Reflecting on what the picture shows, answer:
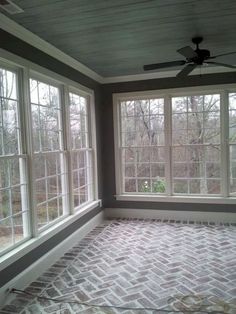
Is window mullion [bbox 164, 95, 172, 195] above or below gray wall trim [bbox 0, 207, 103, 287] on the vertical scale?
above

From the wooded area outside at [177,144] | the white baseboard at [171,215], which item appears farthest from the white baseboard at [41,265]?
the wooded area outside at [177,144]

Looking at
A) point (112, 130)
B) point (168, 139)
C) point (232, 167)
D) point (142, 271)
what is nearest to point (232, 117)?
point (232, 167)

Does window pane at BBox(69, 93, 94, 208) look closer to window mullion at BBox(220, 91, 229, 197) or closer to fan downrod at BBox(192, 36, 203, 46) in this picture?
fan downrod at BBox(192, 36, 203, 46)

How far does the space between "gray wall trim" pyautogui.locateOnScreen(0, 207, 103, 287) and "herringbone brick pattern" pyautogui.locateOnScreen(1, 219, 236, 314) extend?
22 cm

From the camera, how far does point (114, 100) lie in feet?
17.7

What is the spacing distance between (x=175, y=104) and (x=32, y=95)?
108 inches

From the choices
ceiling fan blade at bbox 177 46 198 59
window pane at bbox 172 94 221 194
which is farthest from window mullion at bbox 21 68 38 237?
window pane at bbox 172 94 221 194

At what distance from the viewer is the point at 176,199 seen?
5.12 m

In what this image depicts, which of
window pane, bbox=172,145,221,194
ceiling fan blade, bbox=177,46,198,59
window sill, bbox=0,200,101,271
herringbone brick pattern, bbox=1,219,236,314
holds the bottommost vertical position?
herringbone brick pattern, bbox=1,219,236,314

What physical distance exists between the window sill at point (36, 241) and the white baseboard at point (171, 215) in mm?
1104

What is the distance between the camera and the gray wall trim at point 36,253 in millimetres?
2719

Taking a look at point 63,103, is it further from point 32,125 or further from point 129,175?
point 129,175

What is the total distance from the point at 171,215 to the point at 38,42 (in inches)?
143

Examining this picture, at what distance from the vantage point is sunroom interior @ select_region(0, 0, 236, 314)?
2732mm
